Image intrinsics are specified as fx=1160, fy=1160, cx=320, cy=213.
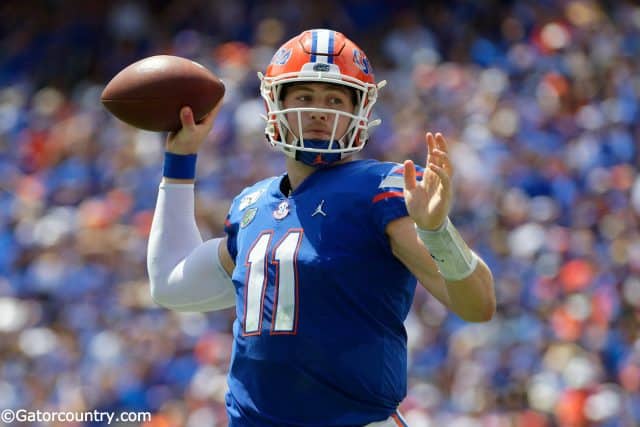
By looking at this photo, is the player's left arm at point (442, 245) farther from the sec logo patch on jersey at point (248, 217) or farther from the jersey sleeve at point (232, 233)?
the jersey sleeve at point (232, 233)

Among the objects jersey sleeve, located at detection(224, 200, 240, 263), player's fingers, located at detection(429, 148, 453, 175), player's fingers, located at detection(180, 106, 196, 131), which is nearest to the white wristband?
player's fingers, located at detection(429, 148, 453, 175)

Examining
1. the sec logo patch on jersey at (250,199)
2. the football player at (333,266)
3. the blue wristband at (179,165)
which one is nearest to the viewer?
the football player at (333,266)

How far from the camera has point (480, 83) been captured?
29.3 feet

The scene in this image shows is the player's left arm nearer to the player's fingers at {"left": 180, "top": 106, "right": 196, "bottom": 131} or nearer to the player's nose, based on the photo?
the player's nose

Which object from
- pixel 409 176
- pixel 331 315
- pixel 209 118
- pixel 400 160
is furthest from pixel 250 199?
Result: pixel 400 160

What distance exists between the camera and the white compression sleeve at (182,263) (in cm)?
318

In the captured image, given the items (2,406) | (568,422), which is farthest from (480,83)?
(2,406)

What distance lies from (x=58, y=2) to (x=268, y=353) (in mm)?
9612

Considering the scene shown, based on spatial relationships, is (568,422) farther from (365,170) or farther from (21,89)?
(21,89)

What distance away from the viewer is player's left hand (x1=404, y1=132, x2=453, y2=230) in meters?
2.47

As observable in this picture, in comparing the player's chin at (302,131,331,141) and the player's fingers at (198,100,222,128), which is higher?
the player's chin at (302,131,331,141)

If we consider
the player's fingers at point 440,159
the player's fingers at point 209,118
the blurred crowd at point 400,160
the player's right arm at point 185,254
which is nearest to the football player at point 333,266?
the player's fingers at point 440,159

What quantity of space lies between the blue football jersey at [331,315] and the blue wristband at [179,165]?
0.59m

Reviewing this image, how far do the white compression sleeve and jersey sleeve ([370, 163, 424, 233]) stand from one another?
0.61 metres
